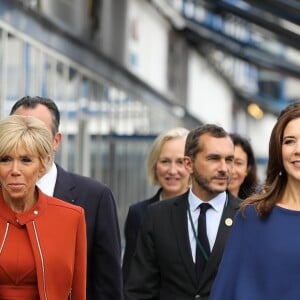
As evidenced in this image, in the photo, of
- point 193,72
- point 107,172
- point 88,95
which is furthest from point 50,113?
point 193,72

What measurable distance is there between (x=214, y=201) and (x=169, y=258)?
398 millimetres

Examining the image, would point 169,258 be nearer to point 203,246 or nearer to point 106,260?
point 203,246

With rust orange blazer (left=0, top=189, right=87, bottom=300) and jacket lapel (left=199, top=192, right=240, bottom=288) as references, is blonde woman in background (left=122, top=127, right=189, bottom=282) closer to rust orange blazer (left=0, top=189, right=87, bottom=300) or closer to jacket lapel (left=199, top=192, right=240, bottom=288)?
jacket lapel (left=199, top=192, right=240, bottom=288)

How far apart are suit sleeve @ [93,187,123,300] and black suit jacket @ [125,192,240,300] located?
0.68 feet

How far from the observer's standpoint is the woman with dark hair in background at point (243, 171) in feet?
27.7

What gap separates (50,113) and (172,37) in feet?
77.1

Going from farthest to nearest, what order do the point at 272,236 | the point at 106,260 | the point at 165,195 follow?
the point at 165,195
the point at 106,260
the point at 272,236

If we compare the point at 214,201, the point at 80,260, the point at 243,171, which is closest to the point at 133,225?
the point at 243,171

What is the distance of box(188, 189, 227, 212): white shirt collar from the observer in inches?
247

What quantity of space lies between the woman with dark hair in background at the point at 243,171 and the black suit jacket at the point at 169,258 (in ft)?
6.70

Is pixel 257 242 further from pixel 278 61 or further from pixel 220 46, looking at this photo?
pixel 220 46

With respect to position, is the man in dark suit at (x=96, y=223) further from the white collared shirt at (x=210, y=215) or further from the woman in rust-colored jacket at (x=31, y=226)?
the woman in rust-colored jacket at (x=31, y=226)

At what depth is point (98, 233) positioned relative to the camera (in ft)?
19.8

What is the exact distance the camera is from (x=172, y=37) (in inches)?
1161
